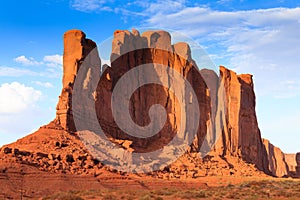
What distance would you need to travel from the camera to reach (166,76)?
60969 mm

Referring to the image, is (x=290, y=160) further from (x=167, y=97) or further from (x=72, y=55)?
(x=72, y=55)

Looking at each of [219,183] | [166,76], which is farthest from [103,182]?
[166,76]

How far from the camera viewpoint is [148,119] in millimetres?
58625

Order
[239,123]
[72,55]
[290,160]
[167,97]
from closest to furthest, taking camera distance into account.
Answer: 1. [72,55]
2. [167,97]
3. [239,123]
4. [290,160]

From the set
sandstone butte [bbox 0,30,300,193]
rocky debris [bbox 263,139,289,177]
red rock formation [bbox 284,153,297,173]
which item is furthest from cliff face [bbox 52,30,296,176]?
red rock formation [bbox 284,153,297,173]

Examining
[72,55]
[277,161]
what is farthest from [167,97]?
[277,161]

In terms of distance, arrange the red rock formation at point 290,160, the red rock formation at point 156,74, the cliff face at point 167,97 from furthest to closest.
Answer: the red rock formation at point 290,160
the red rock formation at point 156,74
the cliff face at point 167,97

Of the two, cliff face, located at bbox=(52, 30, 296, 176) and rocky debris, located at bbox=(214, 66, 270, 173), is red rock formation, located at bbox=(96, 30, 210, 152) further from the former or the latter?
rocky debris, located at bbox=(214, 66, 270, 173)

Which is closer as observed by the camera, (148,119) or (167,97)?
(148,119)

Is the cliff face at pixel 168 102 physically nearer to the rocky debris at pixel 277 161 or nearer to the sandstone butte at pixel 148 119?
the sandstone butte at pixel 148 119

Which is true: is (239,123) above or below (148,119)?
above

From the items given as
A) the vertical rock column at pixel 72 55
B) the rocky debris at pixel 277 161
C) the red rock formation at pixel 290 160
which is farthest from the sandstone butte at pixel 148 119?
the red rock formation at pixel 290 160

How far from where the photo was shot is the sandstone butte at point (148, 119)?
123ft

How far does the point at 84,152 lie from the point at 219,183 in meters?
15.5
